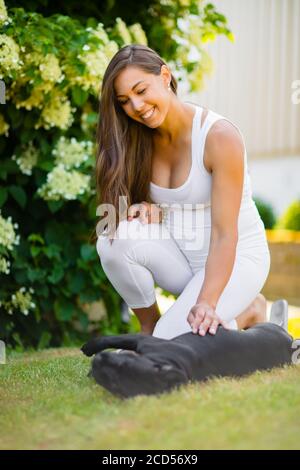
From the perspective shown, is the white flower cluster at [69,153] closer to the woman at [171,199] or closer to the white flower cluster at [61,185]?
the white flower cluster at [61,185]

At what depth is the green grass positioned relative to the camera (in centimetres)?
123

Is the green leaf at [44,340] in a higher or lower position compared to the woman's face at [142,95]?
lower

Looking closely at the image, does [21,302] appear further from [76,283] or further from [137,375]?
[137,375]

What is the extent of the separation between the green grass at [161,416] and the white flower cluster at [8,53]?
1112 millimetres

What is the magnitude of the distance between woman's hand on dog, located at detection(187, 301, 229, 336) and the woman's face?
0.56 metres

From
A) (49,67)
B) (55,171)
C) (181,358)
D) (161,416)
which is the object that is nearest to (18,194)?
(55,171)

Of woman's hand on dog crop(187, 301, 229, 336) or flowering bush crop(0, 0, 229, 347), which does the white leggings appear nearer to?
woman's hand on dog crop(187, 301, 229, 336)

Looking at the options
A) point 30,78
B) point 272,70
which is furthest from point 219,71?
point 30,78

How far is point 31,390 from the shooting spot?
1716 millimetres

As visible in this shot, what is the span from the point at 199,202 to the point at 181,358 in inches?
24.2

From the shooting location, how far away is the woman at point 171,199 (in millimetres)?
1877

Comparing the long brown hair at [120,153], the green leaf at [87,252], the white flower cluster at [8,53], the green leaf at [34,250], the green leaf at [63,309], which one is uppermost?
the white flower cluster at [8,53]

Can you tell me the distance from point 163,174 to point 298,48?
5.21 meters

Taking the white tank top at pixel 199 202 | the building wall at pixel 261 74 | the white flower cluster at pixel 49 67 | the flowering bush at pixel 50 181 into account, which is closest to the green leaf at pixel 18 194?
the flowering bush at pixel 50 181
